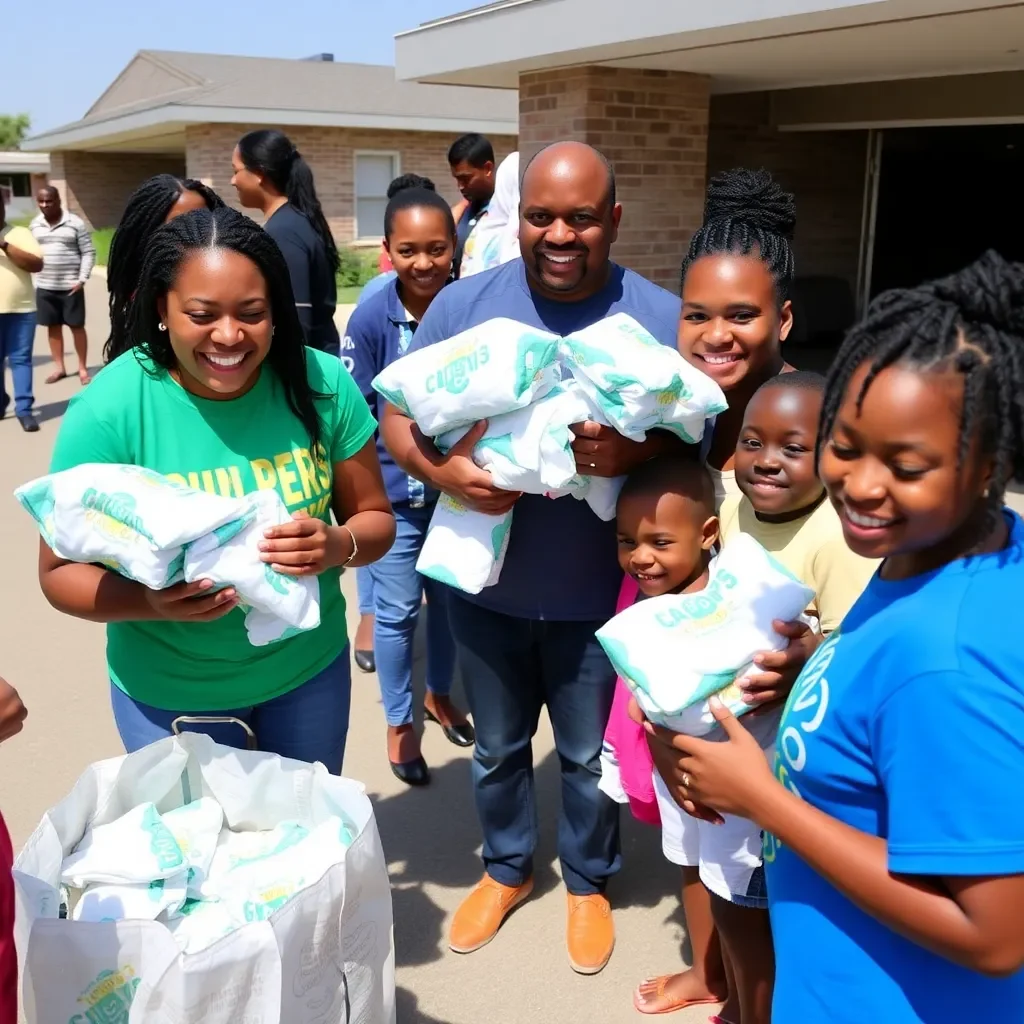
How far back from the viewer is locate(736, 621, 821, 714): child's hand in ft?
6.38

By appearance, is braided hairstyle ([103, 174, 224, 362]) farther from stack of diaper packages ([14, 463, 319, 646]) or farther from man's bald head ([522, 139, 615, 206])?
man's bald head ([522, 139, 615, 206])

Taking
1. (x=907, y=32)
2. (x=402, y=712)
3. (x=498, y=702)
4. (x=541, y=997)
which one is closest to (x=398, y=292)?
(x=402, y=712)

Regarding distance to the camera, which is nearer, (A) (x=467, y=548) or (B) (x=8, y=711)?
(B) (x=8, y=711)

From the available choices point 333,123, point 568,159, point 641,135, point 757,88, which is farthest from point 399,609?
point 333,123

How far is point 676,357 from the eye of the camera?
2.25 meters

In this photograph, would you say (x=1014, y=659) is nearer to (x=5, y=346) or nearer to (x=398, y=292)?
(x=398, y=292)

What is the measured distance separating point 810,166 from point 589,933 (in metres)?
12.0

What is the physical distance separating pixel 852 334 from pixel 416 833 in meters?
2.77

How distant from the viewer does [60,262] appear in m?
10.6

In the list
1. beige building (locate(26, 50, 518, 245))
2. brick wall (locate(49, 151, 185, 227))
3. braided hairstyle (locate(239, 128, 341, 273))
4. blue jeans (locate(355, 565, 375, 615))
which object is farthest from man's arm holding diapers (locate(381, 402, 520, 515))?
brick wall (locate(49, 151, 185, 227))

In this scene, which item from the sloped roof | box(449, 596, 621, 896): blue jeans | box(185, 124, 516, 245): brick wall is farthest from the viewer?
box(185, 124, 516, 245): brick wall

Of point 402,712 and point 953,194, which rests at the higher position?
point 953,194

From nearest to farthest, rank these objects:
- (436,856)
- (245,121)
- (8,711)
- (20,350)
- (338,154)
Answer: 1. (8,711)
2. (436,856)
3. (20,350)
4. (245,121)
5. (338,154)

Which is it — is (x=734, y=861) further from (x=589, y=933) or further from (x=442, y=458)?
(x=442, y=458)
